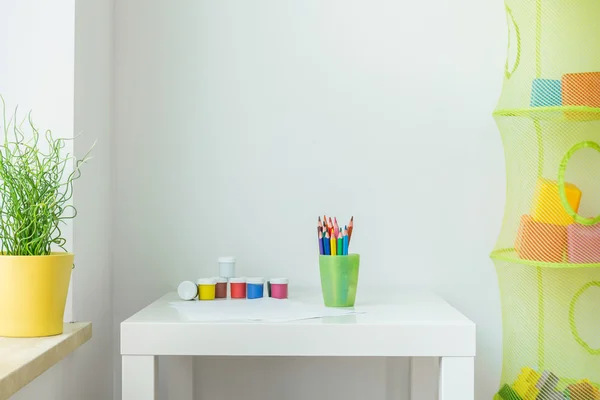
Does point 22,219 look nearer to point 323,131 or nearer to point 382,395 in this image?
point 323,131

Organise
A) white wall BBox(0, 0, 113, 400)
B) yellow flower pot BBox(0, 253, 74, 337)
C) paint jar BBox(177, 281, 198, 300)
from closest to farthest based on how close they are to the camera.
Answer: yellow flower pot BBox(0, 253, 74, 337)
white wall BBox(0, 0, 113, 400)
paint jar BBox(177, 281, 198, 300)

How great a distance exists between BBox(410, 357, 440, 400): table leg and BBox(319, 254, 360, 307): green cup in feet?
1.04

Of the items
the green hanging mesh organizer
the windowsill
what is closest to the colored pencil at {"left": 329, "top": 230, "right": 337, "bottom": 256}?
the green hanging mesh organizer

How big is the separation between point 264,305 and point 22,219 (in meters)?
0.47

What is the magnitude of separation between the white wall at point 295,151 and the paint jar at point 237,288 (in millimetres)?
167

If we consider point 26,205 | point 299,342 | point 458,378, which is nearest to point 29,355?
point 26,205

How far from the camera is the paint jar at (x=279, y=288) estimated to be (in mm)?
1522

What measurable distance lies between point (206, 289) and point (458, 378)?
0.54 metres

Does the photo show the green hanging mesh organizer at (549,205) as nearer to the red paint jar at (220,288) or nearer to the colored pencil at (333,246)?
the colored pencil at (333,246)

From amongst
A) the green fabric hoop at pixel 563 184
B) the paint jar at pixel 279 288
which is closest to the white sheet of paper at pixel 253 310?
the paint jar at pixel 279 288

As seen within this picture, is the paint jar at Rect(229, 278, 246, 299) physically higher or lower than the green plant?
lower

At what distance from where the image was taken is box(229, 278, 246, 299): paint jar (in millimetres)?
1542

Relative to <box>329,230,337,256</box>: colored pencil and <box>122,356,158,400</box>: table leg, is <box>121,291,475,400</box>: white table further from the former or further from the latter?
<box>329,230,337,256</box>: colored pencil

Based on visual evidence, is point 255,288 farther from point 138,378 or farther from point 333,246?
point 138,378
